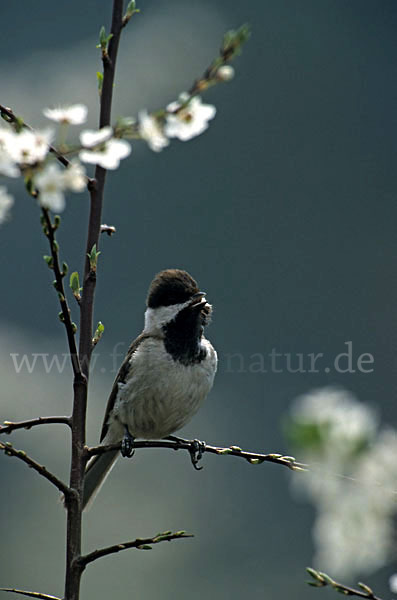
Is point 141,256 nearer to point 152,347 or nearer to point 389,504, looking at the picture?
point 152,347

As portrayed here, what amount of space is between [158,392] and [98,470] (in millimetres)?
451

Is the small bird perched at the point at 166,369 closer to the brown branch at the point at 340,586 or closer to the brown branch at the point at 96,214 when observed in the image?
the brown branch at the point at 96,214

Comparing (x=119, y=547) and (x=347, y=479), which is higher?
(x=347, y=479)

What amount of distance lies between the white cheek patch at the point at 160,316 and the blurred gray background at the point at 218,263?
2.29 metres

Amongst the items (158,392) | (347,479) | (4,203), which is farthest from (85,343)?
(158,392)

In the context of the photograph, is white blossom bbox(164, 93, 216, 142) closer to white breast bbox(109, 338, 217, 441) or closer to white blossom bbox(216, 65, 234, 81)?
white blossom bbox(216, 65, 234, 81)

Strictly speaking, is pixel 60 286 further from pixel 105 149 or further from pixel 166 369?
pixel 166 369

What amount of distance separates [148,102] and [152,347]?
13.7m

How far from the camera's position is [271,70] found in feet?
64.9

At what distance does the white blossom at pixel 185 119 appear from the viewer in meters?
0.89

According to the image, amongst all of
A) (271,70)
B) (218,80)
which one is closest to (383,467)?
(218,80)

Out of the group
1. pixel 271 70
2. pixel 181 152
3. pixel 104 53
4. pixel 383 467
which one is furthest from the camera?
pixel 271 70

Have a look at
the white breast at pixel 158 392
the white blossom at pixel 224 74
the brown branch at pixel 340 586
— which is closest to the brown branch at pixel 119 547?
the brown branch at pixel 340 586

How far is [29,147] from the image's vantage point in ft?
2.78
